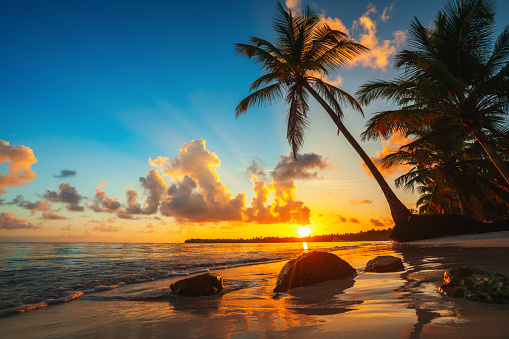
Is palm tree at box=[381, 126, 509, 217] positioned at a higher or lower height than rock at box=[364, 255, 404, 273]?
higher

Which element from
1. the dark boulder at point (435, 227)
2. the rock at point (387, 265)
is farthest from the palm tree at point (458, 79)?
the rock at point (387, 265)

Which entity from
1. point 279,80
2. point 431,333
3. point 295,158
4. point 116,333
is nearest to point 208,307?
point 116,333

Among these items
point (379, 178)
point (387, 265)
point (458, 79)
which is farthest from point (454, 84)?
point (387, 265)

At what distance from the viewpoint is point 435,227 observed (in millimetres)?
14109

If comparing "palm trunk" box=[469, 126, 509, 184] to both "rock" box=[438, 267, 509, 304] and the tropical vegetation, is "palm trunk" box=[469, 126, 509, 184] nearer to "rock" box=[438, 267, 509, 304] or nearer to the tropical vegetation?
the tropical vegetation

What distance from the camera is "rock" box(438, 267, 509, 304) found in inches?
84.5

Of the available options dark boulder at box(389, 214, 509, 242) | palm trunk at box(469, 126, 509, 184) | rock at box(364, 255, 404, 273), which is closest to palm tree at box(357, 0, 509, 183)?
palm trunk at box(469, 126, 509, 184)

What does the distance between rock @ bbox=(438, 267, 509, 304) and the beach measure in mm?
114

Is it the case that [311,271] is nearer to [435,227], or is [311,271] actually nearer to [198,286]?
[198,286]

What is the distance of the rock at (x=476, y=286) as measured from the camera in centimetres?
215

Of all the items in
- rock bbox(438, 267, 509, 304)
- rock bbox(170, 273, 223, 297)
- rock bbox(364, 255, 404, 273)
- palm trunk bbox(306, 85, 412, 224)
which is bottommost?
rock bbox(170, 273, 223, 297)

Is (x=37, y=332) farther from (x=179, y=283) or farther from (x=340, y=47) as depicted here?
(x=340, y=47)

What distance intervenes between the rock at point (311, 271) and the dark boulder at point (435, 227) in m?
10.6

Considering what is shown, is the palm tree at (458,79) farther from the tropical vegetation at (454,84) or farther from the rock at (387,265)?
the rock at (387,265)
